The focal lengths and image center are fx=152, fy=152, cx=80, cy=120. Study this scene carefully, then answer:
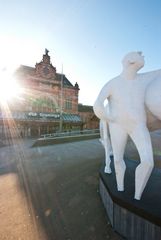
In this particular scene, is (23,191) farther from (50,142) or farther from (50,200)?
(50,142)

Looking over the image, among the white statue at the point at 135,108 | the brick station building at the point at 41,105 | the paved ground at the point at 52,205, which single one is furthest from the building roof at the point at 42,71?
the white statue at the point at 135,108

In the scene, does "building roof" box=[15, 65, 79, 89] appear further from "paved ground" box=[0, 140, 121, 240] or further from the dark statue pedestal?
the dark statue pedestal

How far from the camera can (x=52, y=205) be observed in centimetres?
445

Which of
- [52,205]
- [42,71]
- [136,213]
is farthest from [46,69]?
[136,213]

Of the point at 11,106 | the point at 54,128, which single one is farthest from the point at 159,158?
the point at 11,106

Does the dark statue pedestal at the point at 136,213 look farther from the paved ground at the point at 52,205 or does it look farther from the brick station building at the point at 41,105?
the brick station building at the point at 41,105

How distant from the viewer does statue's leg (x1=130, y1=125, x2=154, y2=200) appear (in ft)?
9.78

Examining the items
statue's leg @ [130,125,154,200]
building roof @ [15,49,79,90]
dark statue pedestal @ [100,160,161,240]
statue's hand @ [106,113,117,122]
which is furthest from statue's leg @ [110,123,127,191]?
building roof @ [15,49,79,90]

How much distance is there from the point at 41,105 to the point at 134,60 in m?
20.5

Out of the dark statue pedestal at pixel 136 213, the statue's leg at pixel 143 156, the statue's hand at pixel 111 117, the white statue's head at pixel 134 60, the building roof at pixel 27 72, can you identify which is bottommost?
the dark statue pedestal at pixel 136 213

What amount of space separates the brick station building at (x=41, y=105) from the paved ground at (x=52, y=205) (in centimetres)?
1300

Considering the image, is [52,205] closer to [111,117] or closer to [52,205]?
[52,205]

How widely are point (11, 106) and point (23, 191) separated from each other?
1735cm

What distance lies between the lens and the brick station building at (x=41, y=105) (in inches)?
798
